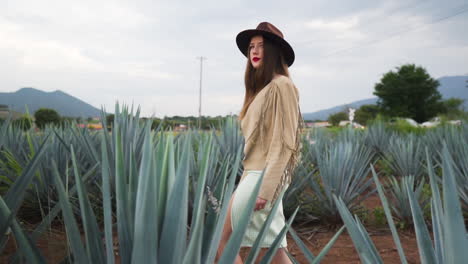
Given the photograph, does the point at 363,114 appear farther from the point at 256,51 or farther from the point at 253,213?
the point at 253,213

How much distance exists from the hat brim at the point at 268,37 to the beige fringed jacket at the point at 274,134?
0.68 feet

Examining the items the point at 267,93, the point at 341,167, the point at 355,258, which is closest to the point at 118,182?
the point at 267,93

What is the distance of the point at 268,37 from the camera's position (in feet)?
5.04

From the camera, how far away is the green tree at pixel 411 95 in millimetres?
37156

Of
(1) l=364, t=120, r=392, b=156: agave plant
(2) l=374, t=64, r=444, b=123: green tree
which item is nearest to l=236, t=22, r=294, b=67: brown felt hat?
(1) l=364, t=120, r=392, b=156: agave plant

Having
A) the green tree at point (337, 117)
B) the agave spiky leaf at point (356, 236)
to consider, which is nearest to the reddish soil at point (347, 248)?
the agave spiky leaf at point (356, 236)

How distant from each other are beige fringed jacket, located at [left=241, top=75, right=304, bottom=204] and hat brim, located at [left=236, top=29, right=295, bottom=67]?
207mm

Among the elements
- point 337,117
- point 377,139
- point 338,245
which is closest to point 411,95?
point 337,117

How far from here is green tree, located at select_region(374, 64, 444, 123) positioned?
37.2 meters

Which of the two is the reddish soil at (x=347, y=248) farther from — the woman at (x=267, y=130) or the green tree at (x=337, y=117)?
the green tree at (x=337, y=117)

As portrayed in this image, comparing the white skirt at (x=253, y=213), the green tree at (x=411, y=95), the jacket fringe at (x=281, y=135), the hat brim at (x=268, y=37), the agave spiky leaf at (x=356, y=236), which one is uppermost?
the green tree at (x=411, y=95)

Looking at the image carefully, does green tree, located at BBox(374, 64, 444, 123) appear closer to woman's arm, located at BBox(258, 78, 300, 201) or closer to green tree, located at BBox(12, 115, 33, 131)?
green tree, located at BBox(12, 115, 33, 131)

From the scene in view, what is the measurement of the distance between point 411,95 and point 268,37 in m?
41.9

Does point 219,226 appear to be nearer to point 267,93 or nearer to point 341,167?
point 267,93
